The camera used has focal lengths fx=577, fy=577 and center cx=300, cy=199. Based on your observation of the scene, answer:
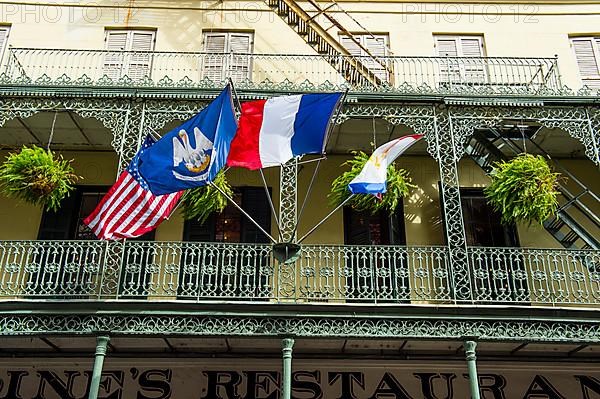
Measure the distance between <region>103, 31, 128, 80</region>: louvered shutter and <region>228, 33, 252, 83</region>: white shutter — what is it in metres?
2.64

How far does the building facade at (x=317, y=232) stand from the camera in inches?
382

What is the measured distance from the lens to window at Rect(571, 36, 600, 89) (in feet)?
45.7

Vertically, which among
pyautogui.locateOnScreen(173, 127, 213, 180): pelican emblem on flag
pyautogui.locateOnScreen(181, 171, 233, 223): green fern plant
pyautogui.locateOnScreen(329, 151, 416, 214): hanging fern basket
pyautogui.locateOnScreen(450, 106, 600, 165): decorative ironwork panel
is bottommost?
pyautogui.locateOnScreen(173, 127, 213, 180): pelican emblem on flag

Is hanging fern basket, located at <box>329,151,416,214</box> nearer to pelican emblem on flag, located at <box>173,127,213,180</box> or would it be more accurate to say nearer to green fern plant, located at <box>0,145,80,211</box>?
pelican emblem on flag, located at <box>173,127,213,180</box>

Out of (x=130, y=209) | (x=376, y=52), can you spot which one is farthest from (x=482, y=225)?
(x=130, y=209)

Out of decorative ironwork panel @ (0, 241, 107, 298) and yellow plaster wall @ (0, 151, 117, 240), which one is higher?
yellow plaster wall @ (0, 151, 117, 240)

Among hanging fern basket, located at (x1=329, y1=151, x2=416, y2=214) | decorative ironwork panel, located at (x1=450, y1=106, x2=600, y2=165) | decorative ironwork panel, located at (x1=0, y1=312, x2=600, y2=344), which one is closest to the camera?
decorative ironwork panel, located at (x1=0, y1=312, x2=600, y2=344)

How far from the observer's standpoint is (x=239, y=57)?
1432 centimetres

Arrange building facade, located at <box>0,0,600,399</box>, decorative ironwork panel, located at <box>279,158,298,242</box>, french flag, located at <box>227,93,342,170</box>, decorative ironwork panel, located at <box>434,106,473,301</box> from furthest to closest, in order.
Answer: decorative ironwork panel, located at <box>279,158,298,242</box>, decorative ironwork panel, located at <box>434,106,473,301</box>, building facade, located at <box>0,0,600,399</box>, french flag, located at <box>227,93,342,170</box>


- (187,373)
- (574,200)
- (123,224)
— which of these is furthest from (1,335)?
(574,200)

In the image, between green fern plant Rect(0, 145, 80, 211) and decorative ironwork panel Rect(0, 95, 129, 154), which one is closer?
green fern plant Rect(0, 145, 80, 211)

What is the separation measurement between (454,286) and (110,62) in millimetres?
9600

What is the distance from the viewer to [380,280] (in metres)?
12.2

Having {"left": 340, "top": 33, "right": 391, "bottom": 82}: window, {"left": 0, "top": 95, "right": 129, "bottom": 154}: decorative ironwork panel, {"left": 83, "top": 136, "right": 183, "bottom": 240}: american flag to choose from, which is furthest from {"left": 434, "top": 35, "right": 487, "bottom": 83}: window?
{"left": 83, "top": 136, "right": 183, "bottom": 240}: american flag
